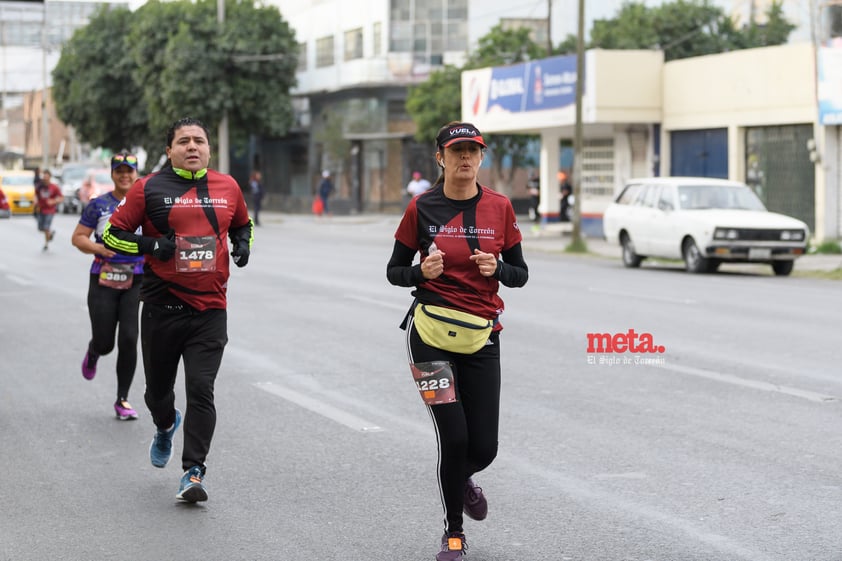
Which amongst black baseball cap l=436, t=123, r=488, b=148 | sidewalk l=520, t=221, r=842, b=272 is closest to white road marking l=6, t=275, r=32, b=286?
sidewalk l=520, t=221, r=842, b=272

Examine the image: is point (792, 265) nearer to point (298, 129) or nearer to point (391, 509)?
point (391, 509)

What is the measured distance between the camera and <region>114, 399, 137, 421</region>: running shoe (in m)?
9.45

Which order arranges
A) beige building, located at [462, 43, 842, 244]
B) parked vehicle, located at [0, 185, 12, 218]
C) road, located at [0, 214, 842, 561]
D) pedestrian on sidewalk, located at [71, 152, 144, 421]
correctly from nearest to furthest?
road, located at [0, 214, 842, 561] < pedestrian on sidewalk, located at [71, 152, 144, 421] < parked vehicle, located at [0, 185, 12, 218] < beige building, located at [462, 43, 842, 244]

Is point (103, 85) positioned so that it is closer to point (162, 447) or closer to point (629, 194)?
point (629, 194)

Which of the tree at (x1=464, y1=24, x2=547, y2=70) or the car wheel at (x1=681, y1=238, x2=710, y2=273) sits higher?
the tree at (x1=464, y1=24, x2=547, y2=70)

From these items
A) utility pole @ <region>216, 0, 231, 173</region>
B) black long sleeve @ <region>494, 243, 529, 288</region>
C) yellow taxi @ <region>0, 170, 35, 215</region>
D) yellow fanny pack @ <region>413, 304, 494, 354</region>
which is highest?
utility pole @ <region>216, 0, 231, 173</region>

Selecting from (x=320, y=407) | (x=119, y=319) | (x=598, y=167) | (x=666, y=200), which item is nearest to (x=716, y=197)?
(x=666, y=200)

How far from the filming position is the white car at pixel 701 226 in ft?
75.8

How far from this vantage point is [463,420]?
5824mm

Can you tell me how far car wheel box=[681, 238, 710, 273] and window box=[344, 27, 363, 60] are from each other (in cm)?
3567

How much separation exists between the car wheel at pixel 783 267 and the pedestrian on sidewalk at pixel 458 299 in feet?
61.0

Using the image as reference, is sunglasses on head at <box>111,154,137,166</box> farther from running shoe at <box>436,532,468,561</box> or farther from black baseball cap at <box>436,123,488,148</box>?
running shoe at <box>436,532,468,561</box>

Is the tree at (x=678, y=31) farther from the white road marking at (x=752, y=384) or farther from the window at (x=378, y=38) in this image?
the white road marking at (x=752, y=384)

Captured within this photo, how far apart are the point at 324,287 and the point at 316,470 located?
41.5 feet
